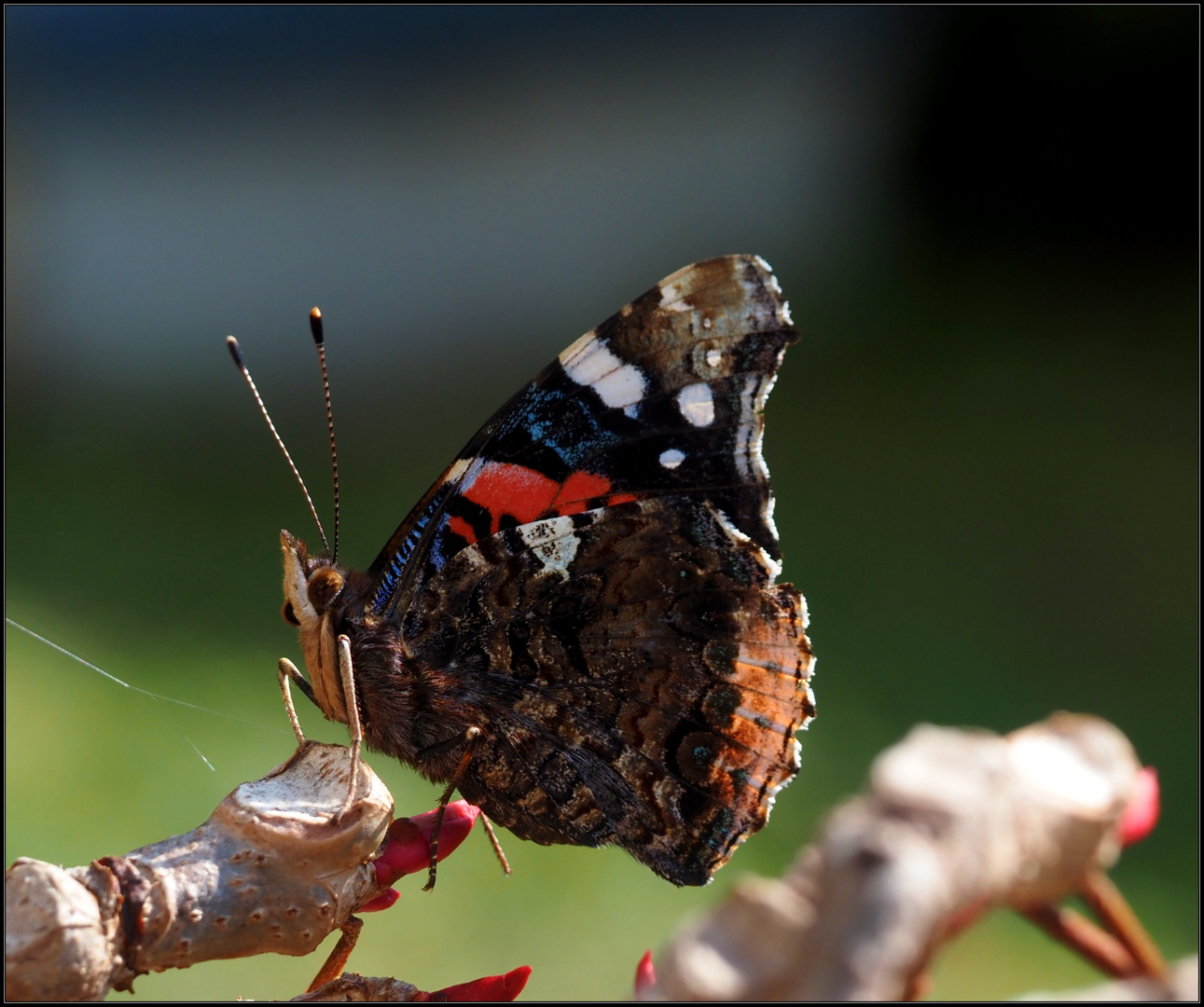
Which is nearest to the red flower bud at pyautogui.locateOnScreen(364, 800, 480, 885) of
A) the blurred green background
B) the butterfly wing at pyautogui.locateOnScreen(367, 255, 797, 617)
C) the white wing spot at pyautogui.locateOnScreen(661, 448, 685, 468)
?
the butterfly wing at pyautogui.locateOnScreen(367, 255, 797, 617)

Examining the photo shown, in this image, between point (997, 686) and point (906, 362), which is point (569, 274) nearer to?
point (906, 362)

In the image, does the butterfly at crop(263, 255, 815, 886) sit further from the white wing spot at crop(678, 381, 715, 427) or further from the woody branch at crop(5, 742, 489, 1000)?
the woody branch at crop(5, 742, 489, 1000)

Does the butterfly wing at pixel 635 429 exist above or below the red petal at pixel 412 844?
above

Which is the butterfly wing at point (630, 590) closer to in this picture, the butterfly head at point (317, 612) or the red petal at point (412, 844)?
the butterfly head at point (317, 612)

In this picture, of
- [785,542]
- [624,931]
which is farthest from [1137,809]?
[785,542]

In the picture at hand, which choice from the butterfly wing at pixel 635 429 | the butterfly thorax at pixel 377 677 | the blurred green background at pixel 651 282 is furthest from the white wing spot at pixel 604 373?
the blurred green background at pixel 651 282

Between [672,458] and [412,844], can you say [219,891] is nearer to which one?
[412,844]

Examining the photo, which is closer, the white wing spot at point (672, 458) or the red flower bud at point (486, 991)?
the red flower bud at point (486, 991)
